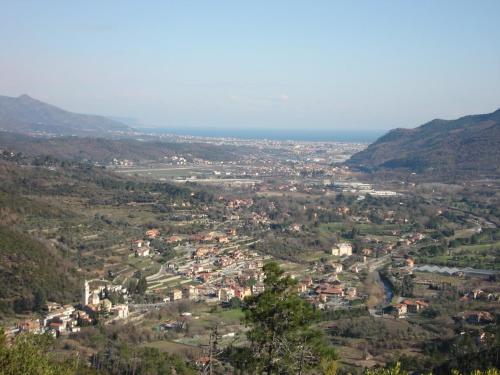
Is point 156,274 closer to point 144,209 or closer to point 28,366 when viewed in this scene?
point 144,209

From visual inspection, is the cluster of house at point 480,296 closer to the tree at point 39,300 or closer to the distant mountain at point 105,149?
the tree at point 39,300

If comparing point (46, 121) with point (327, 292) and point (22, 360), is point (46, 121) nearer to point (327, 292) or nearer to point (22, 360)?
point (327, 292)

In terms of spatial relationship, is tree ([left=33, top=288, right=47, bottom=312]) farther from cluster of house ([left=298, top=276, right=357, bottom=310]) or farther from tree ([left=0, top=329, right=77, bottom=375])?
tree ([left=0, top=329, right=77, bottom=375])

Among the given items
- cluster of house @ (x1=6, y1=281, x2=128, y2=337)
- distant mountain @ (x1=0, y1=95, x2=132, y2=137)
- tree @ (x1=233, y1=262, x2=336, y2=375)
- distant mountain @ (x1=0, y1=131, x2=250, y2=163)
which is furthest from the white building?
distant mountain @ (x1=0, y1=95, x2=132, y2=137)

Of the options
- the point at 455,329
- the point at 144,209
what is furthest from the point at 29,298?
the point at 144,209

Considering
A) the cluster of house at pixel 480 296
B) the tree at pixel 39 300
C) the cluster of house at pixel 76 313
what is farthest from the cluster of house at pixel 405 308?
the tree at pixel 39 300

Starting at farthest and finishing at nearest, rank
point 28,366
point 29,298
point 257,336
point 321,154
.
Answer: point 321,154
point 29,298
point 257,336
point 28,366
